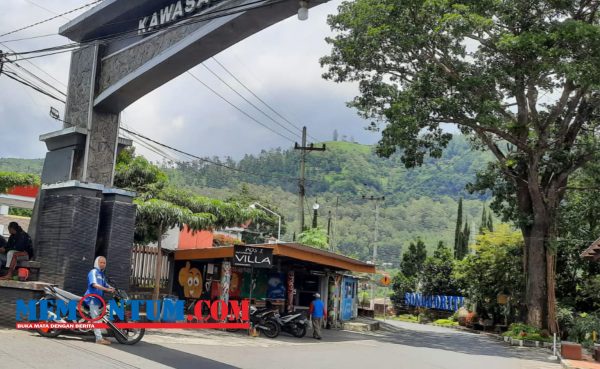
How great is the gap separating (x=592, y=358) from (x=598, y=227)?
13.7 meters

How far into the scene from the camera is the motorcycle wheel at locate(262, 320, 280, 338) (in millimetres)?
17844

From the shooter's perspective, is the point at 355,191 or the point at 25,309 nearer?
the point at 25,309

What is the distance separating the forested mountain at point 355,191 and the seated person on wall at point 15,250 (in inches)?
3591

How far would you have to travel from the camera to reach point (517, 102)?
2506 centimetres

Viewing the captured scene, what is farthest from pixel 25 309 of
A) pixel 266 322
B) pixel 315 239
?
pixel 315 239

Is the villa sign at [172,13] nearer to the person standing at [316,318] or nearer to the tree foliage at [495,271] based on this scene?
the person standing at [316,318]

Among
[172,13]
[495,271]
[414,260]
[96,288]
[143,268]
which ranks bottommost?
[96,288]

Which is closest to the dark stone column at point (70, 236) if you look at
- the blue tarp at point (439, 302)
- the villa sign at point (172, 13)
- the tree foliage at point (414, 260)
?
the villa sign at point (172, 13)

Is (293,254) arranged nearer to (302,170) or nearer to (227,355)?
(227,355)

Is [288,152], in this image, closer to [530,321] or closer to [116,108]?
[530,321]

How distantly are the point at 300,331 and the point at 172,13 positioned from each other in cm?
1084

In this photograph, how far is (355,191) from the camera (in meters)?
137

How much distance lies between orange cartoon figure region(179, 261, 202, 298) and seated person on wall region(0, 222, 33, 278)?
9732 millimetres

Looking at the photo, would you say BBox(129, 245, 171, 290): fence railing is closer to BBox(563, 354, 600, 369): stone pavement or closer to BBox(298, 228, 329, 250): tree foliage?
BBox(563, 354, 600, 369): stone pavement
